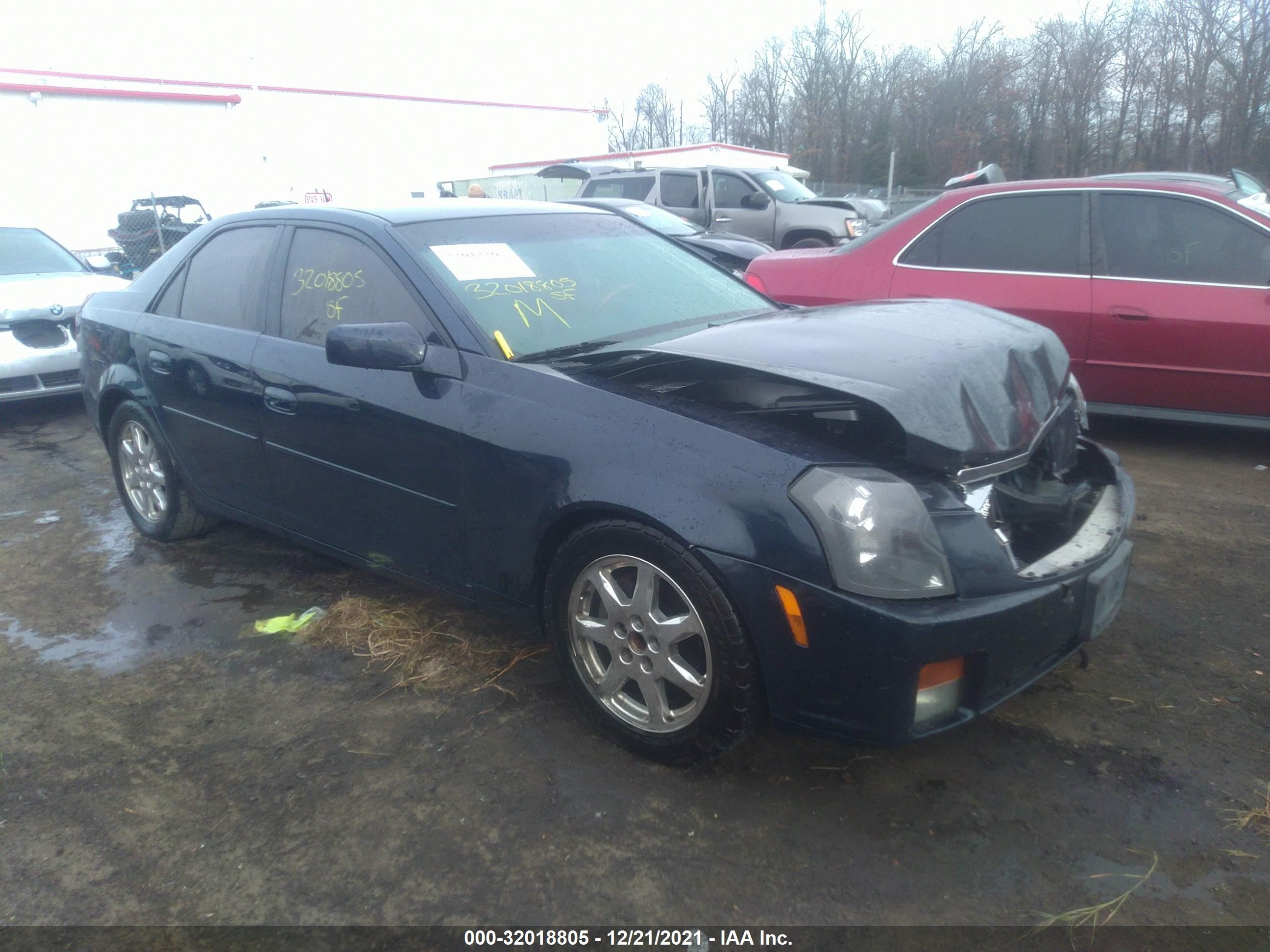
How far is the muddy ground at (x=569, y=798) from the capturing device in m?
2.14

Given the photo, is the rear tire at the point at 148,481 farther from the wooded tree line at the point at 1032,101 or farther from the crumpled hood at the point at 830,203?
the wooded tree line at the point at 1032,101

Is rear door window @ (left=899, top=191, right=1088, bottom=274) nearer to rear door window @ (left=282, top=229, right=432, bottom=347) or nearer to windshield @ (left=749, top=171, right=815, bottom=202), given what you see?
rear door window @ (left=282, top=229, right=432, bottom=347)

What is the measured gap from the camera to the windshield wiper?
289 cm

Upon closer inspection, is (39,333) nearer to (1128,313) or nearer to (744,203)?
(1128,313)

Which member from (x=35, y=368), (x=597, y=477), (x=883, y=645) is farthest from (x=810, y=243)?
(x=883, y=645)

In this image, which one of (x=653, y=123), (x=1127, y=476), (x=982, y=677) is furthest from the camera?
(x=653, y=123)

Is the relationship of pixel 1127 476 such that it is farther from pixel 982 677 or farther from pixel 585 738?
pixel 585 738

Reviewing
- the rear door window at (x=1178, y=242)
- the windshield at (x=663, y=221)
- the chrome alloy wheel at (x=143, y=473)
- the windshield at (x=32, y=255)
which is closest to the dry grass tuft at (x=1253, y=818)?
the rear door window at (x=1178, y=242)

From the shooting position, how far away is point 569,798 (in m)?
2.49

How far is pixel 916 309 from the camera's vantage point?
318 centimetres

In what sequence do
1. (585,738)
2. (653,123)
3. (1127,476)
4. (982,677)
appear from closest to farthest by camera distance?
(982,677) < (585,738) < (1127,476) < (653,123)

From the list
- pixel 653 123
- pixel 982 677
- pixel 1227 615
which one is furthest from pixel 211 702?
pixel 653 123

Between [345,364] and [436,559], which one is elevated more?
[345,364]

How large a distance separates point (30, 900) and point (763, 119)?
167 feet
